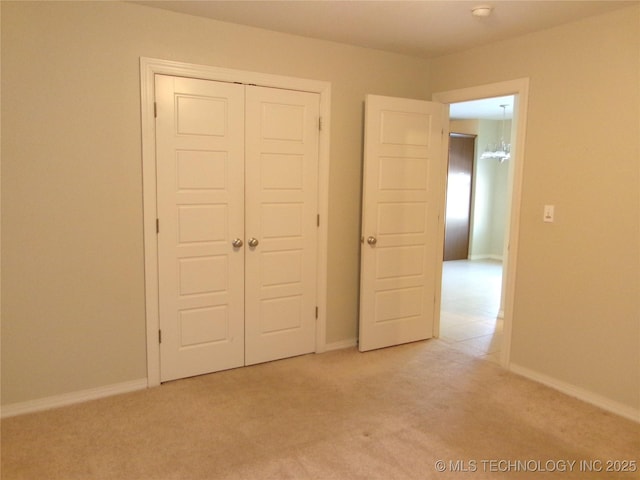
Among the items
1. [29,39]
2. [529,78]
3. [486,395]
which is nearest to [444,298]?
[486,395]

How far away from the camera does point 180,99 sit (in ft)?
9.78

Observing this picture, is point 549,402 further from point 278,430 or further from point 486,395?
point 278,430

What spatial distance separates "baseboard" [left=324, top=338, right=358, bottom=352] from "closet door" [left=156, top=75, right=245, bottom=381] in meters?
0.81

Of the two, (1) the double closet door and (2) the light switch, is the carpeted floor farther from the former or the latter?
(2) the light switch

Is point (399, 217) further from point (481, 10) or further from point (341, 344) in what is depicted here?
point (481, 10)

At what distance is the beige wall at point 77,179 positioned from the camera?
8.44 ft

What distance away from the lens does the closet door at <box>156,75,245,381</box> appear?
2994 mm

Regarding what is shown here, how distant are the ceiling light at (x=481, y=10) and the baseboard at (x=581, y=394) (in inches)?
94.0

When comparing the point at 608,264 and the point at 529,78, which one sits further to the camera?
the point at 529,78

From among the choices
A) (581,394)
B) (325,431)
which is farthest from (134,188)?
(581,394)

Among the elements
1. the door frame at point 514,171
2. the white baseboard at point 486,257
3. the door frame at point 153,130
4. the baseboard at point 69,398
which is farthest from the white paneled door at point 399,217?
the white baseboard at point 486,257

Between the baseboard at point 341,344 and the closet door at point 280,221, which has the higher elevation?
the closet door at point 280,221

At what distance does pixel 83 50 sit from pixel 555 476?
3.34 m

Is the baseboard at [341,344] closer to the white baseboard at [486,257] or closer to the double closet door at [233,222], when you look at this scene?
the double closet door at [233,222]
